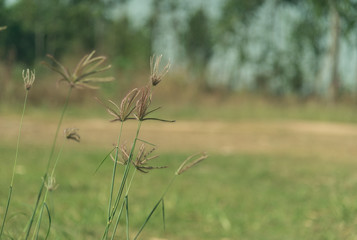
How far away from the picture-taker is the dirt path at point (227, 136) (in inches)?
303

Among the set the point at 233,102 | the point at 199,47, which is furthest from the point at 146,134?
the point at 199,47

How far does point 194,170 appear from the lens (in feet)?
18.9

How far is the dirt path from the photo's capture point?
7684mm

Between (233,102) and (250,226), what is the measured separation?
15415 mm

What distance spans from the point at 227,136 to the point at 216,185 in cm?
432

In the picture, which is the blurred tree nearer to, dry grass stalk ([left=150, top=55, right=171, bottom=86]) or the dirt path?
the dirt path

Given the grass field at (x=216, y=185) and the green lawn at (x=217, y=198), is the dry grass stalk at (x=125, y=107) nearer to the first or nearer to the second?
the grass field at (x=216, y=185)

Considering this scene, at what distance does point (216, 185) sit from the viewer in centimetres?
483

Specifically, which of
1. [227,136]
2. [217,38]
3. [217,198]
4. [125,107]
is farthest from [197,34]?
[125,107]

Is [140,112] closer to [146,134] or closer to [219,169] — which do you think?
[219,169]

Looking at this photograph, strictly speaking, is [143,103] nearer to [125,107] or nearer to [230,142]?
[125,107]

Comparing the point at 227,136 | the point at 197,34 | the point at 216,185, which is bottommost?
the point at 227,136

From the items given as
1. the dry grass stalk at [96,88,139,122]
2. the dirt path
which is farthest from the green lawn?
the dirt path

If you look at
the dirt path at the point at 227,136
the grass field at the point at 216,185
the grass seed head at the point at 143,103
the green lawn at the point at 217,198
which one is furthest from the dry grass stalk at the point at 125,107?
the dirt path at the point at 227,136
